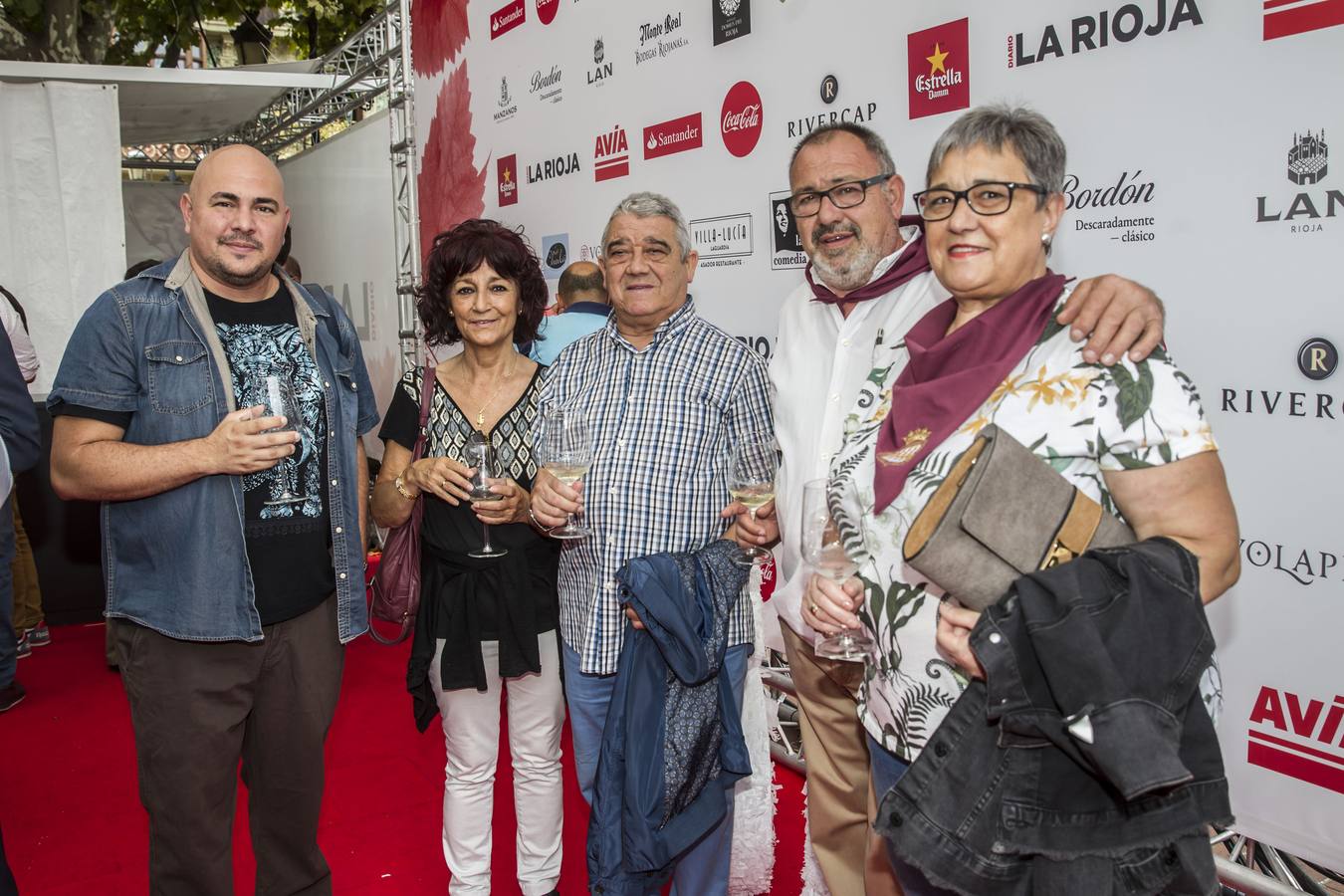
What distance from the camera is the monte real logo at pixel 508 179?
19.2ft

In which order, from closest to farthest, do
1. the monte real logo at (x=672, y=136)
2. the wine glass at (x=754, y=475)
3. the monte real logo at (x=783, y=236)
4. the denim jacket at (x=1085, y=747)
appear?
1. the denim jacket at (x=1085, y=747)
2. the wine glass at (x=754, y=475)
3. the monte real logo at (x=783, y=236)
4. the monte real logo at (x=672, y=136)

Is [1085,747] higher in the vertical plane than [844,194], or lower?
lower

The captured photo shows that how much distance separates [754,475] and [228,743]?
1.50m

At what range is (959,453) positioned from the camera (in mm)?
1590

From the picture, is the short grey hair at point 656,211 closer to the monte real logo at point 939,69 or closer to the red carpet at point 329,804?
the monte real logo at point 939,69

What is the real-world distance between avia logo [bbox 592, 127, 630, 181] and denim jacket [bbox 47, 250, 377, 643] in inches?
102

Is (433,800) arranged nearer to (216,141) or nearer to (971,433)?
(971,433)

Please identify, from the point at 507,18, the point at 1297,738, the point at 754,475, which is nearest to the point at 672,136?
the point at 507,18

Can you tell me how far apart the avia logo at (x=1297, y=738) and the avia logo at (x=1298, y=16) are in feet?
4.85

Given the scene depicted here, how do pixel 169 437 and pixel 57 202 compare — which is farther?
pixel 57 202

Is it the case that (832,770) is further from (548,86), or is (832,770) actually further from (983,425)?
(548,86)

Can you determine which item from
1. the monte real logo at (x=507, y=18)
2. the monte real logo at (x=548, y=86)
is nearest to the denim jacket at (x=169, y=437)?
the monte real logo at (x=548, y=86)

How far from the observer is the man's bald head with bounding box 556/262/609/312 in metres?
4.85

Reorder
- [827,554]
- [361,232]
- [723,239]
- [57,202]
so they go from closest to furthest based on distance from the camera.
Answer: [827,554]
[723,239]
[57,202]
[361,232]
